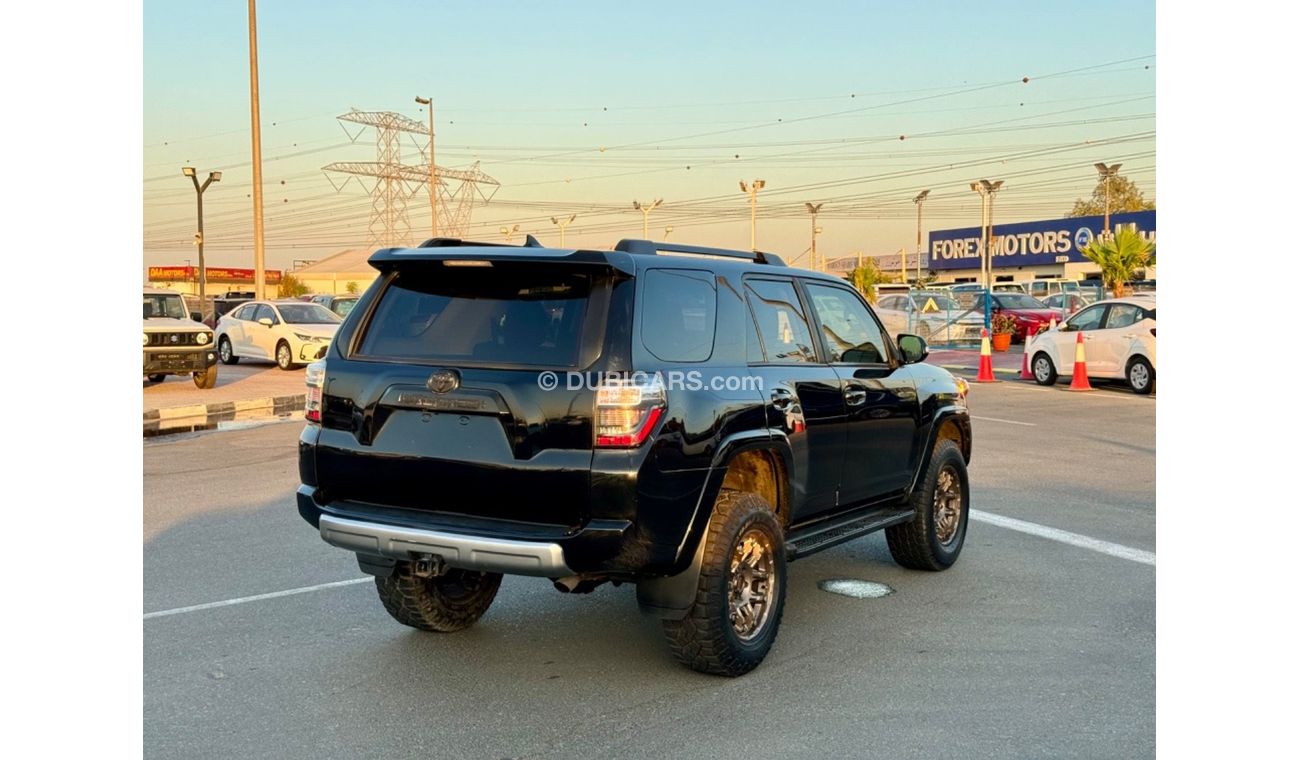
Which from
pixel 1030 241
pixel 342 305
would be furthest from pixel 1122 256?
pixel 1030 241

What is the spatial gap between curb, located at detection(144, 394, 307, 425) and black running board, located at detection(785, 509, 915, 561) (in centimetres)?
1176

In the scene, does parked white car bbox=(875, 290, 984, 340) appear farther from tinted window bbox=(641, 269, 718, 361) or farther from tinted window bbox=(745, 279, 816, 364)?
tinted window bbox=(641, 269, 718, 361)

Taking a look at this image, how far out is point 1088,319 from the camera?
817 inches

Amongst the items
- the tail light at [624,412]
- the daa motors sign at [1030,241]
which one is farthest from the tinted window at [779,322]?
the daa motors sign at [1030,241]

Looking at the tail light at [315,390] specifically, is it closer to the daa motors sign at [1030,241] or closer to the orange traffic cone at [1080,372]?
the orange traffic cone at [1080,372]

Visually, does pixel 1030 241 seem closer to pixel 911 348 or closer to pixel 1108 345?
pixel 1108 345

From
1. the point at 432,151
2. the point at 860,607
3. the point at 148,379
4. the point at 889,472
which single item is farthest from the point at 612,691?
the point at 432,151

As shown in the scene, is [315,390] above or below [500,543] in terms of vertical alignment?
above

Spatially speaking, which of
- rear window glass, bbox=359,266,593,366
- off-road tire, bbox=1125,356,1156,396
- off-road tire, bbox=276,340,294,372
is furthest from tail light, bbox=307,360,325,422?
off-road tire, bbox=276,340,294,372

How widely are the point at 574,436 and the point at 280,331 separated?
22783 mm

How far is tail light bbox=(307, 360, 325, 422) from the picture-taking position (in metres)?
5.38

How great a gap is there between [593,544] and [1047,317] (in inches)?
1263

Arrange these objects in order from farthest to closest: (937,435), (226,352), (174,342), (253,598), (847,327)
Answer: (226,352) → (174,342) → (937,435) → (847,327) → (253,598)
